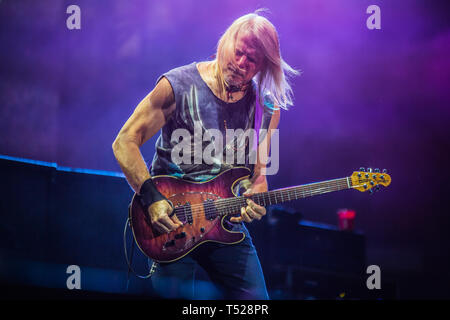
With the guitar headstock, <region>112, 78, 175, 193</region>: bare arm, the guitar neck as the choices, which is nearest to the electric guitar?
the guitar neck

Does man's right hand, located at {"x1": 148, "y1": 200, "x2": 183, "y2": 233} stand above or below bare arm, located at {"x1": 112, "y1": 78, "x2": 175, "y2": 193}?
below

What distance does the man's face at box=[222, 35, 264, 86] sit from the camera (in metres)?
2.85

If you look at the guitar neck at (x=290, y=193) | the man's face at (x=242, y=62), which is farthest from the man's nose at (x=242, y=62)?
the guitar neck at (x=290, y=193)

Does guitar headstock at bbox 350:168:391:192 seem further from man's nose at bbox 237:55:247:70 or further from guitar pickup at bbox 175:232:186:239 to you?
guitar pickup at bbox 175:232:186:239

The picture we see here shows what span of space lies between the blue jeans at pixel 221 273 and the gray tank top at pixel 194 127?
497mm

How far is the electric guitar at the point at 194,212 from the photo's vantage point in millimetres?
2592

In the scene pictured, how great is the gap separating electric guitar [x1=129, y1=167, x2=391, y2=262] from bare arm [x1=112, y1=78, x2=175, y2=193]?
13cm

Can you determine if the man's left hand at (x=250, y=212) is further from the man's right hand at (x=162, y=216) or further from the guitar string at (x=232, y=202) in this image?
the man's right hand at (x=162, y=216)

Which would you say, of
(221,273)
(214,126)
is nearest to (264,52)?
(214,126)

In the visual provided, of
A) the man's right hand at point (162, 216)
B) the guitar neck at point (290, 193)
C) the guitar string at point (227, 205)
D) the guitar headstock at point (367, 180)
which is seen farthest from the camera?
the guitar headstock at point (367, 180)

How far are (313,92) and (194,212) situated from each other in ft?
14.6
